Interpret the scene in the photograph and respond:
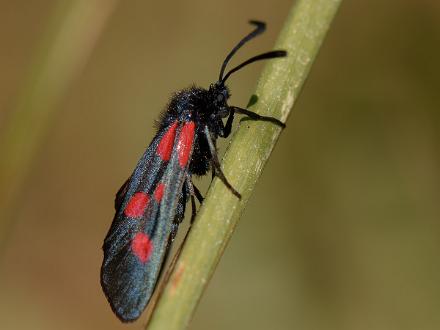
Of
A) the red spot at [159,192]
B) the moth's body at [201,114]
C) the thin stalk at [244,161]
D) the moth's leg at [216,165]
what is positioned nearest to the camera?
the thin stalk at [244,161]

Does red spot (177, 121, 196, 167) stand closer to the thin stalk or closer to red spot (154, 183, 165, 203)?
red spot (154, 183, 165, 203)

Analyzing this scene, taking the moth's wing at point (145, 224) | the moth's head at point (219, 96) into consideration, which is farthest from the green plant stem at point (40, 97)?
the moth's head at point (219, 96)

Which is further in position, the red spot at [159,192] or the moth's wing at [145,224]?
the red spot at [159,192]

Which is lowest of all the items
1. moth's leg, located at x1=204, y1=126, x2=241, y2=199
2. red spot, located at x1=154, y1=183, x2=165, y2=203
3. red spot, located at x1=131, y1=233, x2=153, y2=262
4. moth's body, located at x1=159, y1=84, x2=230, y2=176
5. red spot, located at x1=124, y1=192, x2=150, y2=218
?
red spot, located at x1=131, y1=233, x2=153, y2=262

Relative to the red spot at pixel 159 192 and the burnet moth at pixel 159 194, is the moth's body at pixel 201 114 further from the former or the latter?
the red spot at pixel 159 192

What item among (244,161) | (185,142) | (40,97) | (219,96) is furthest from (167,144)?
(244,161)

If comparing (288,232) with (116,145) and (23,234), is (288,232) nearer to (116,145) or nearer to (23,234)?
(116,145)

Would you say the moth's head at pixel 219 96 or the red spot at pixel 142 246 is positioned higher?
the moth's head at pixel 219 96

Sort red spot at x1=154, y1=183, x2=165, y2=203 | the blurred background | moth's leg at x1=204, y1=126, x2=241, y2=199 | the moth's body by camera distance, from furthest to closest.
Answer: the blurred background → the moth's body → red spot at x1=154, y1=183, x2=165, y2=203 → moth's leg at x1=204, y1=126, x2=241, y2=199

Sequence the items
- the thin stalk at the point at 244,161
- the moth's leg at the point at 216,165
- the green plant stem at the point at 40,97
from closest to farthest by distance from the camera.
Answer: the thin stalk at the point at 244,161
the moth's leg at the point at 216,165
the green plant stem at the point at 40,97

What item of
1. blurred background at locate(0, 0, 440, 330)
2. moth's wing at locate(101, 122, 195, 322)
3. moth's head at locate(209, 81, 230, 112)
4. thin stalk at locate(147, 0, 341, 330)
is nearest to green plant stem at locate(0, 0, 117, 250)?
moth's wing at locate(101, 122, 195, 322)
